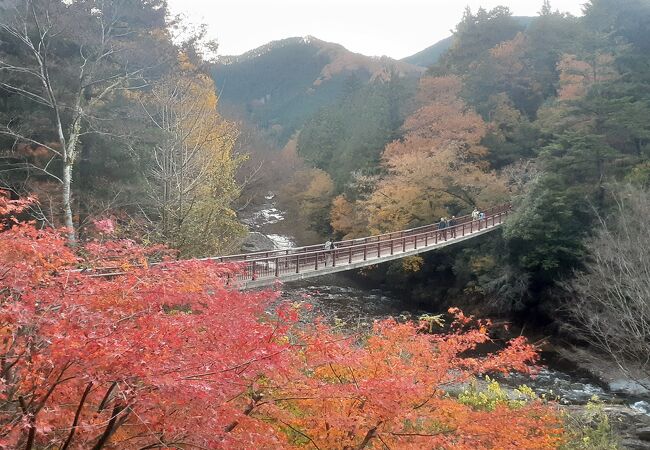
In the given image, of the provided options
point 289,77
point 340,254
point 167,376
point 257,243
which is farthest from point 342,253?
point 289,77

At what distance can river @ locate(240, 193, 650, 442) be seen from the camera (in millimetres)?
12383

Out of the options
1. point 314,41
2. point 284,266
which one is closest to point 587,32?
point 284,266

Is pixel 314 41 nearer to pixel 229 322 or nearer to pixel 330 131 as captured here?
pixel 330 131

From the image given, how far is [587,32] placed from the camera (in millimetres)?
27078

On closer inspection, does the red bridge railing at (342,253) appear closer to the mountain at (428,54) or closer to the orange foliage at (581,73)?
the orange foliage at (581,73)

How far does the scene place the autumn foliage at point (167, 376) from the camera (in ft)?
11.8

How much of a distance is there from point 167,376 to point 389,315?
58.4 ft

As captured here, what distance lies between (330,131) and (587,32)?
19.8 meters

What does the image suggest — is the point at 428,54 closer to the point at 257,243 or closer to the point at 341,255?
the point at 257,243

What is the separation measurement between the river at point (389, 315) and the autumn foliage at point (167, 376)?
4738 mm

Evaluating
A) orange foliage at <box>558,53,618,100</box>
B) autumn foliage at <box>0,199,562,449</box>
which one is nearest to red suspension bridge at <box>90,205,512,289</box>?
autumn foliage at <box>0,199,562,449</box>

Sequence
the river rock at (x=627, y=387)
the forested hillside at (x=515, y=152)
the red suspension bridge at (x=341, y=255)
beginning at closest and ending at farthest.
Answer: the river rock at (x=627, y=387)
the red suspension bridge at (x=341, y=255)
the forested hillside at (x=515, y=152)

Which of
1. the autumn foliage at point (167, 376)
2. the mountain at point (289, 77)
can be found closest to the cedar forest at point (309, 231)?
the autumn foliage at point (167, 376)

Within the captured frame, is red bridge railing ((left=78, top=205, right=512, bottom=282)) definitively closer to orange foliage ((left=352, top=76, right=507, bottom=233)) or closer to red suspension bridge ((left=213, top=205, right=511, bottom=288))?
red suspension bridge ((left=213, top=205, right=511, bottom=288))
